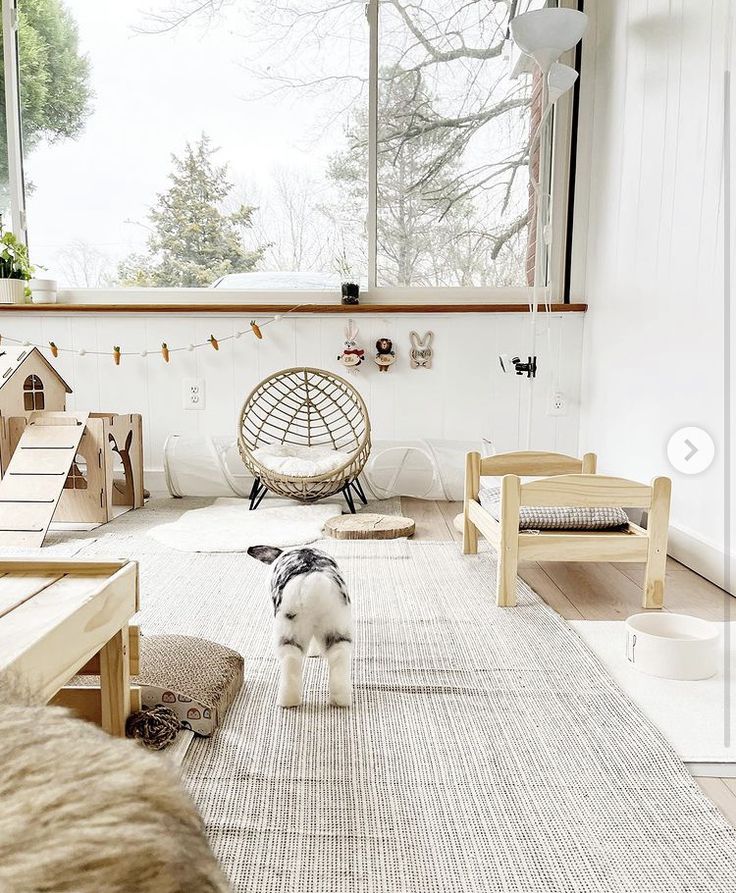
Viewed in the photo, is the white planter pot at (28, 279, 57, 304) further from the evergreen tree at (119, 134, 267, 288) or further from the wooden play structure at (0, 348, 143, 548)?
the wooden play structure at (0, 348, 143, 548)

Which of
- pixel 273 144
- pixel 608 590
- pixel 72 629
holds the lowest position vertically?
pixel 608 590

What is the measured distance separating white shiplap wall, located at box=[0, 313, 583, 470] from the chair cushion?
16.1 inches

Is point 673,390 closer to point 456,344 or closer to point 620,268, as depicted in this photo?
point 620,268

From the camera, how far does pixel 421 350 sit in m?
3.78

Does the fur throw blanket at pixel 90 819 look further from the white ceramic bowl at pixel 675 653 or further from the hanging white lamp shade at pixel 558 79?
the hanging white lamp shade at pixel 558 79

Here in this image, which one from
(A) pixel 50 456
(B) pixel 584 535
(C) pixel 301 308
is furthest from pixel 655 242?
(A) pixel 50 456

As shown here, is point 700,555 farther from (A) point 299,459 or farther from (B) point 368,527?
(A) point 299,459

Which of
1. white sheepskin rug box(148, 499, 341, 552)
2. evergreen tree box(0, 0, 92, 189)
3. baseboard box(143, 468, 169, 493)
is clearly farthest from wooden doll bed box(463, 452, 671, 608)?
evergreen tree box(0, 0, 92, 189)

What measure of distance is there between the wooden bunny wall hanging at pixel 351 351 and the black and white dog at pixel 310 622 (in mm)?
2306

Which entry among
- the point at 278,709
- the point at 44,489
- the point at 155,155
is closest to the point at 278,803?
the point at 278,709

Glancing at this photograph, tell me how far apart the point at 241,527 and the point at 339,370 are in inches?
43.9

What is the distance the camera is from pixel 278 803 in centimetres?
115

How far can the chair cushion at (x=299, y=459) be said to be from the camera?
3.28 meters

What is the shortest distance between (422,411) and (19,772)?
3.44 metres
